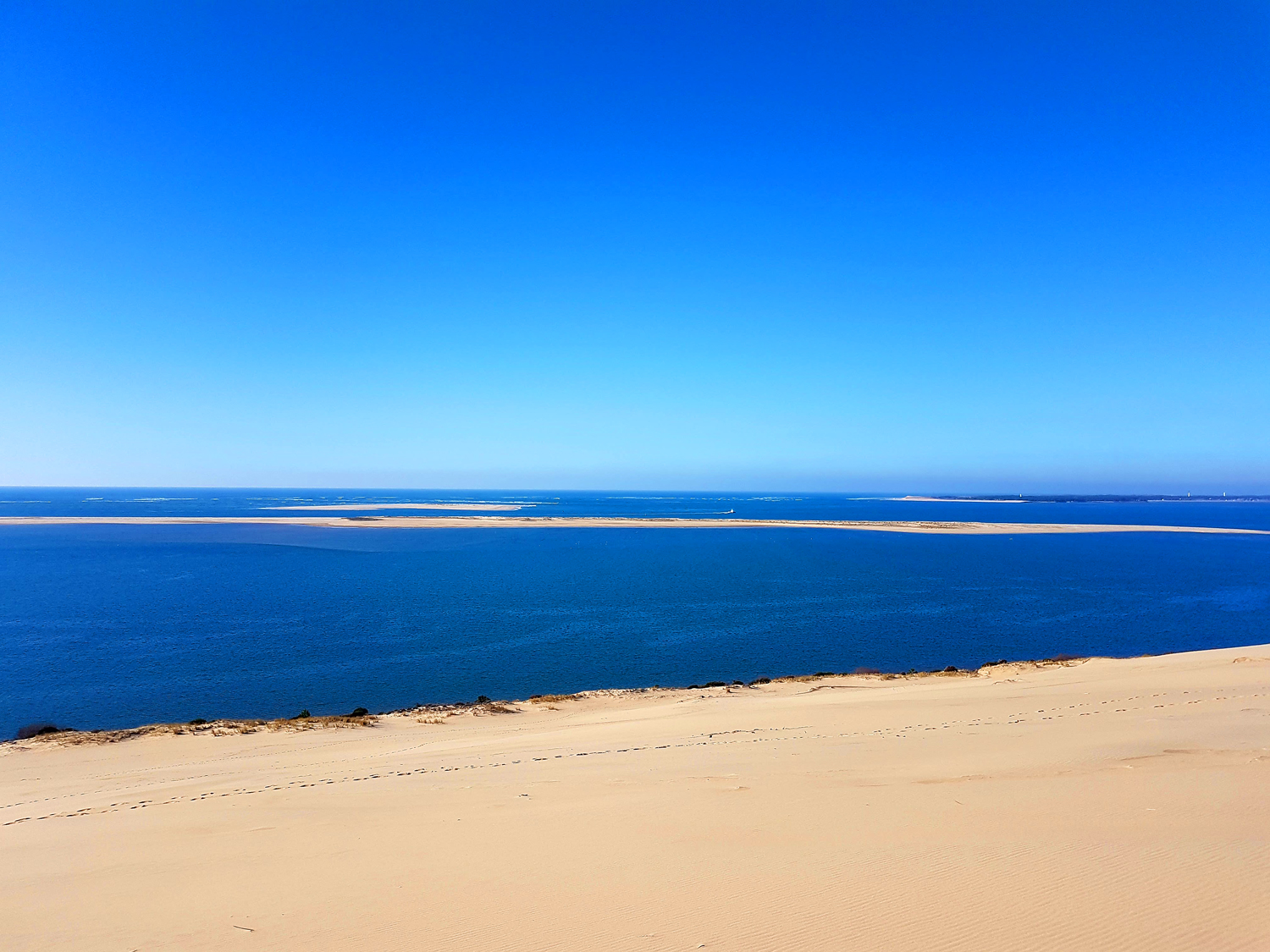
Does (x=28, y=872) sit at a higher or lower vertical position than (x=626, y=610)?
higher

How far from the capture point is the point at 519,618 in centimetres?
3281

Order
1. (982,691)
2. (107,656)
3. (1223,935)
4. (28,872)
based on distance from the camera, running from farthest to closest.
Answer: (107,656) < (982,691) < (28,872) < (1223,935)

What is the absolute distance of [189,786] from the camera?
1106cm

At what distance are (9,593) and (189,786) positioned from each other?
41994mm

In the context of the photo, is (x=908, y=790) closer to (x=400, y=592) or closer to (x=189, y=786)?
(x=189, y=786)

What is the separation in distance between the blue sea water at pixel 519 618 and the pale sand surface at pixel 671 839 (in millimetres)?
7531

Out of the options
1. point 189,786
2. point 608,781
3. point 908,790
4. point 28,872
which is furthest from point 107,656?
point 908,790

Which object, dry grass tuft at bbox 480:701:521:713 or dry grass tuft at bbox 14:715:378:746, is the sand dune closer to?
dry grass tuft at bbox 480:701:521:713

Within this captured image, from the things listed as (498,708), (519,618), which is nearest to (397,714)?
(498,708)

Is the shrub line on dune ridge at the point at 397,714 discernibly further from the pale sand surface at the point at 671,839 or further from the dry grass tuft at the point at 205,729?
the pale sand surface at the point at 671,839

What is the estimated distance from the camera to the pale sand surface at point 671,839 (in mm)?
5773

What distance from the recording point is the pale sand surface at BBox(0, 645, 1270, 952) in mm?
5773

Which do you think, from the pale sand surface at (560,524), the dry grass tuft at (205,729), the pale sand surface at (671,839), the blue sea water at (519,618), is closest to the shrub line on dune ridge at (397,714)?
the dry grass tuft at (205,729)

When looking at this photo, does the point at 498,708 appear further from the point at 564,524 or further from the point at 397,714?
the point at 564,524
